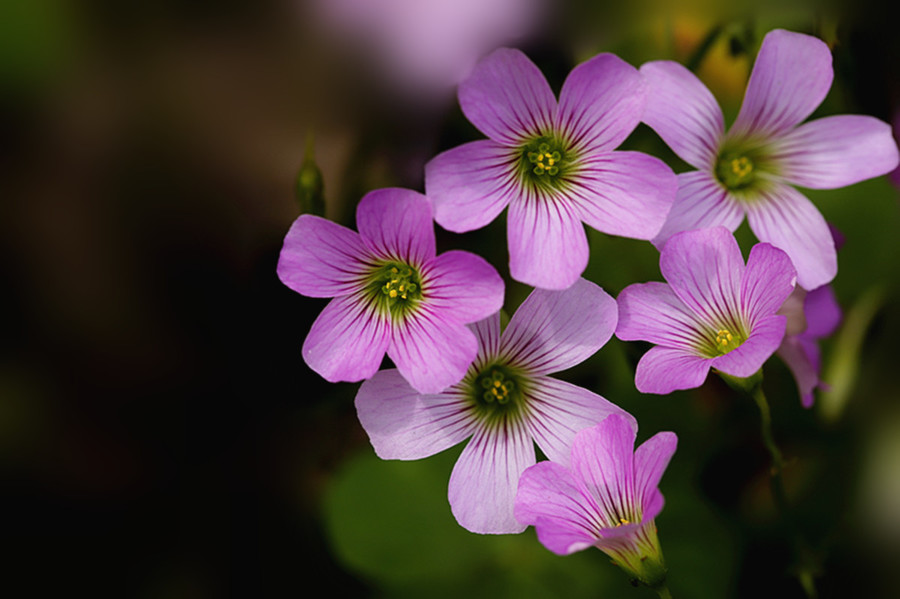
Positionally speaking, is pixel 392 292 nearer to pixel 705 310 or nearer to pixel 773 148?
pixel 705 310

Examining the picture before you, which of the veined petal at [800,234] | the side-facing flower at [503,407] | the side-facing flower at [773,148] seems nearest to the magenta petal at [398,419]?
the side-facing flower at [503,407]

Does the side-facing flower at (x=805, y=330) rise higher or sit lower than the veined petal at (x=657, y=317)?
lower

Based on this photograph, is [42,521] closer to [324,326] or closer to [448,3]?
[324,326]

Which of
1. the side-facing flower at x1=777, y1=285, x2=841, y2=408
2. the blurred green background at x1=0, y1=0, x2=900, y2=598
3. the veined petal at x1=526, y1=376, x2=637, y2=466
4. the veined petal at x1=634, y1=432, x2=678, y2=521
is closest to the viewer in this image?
the veined petal at x1=634, y1=432, x2=678, y2=521

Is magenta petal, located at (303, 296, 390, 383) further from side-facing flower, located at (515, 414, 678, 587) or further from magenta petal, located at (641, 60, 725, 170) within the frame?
magenta petal, located at (641, 60, 725, 170)

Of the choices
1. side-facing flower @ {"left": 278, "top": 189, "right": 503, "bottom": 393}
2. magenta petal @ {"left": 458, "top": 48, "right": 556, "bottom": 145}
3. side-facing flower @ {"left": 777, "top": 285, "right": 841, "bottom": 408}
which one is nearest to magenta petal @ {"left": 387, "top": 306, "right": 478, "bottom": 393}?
side-facing flower @ {"left": 278, "top": 189, "right": 503, "bottom": 393}

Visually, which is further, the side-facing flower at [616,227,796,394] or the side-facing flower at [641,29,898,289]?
the side-facing flower at [641,29,898,289]

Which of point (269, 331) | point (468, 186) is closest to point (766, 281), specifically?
point (468, 186)

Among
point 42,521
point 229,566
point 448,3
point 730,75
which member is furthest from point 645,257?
point 42,521

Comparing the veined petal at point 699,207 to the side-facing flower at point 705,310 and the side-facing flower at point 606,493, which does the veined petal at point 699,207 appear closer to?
the side-facing flower at point 705,310
